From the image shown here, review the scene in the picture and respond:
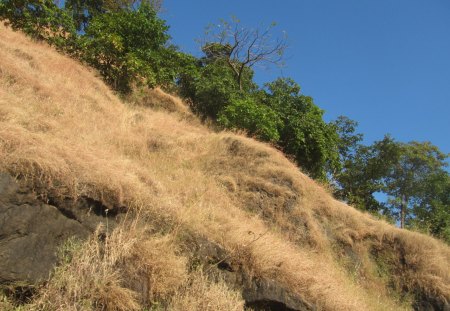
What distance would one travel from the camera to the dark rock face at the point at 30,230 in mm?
5316

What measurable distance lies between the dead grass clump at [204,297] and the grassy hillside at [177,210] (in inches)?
0.8

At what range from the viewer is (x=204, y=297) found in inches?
256

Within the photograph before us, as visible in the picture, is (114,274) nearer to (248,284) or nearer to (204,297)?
(204,297)

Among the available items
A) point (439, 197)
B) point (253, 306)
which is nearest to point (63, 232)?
point (253, 306)

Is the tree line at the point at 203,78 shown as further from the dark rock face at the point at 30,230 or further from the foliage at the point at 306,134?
the dark rock face at the point at 30,230

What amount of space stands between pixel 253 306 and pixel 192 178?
4.59 meters

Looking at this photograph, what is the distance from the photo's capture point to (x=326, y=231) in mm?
12625

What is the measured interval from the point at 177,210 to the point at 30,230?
2.52 m

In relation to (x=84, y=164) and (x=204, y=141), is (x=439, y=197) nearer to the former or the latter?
(x=204, y=141)

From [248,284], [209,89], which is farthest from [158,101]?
[248,284]

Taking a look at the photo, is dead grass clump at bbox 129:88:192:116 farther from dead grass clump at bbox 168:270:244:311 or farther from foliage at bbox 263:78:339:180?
dead grass clump at bbox 168:270:244:311

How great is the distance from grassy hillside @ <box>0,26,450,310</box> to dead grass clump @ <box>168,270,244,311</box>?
0.02m

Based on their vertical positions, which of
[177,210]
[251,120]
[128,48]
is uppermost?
[128,48]

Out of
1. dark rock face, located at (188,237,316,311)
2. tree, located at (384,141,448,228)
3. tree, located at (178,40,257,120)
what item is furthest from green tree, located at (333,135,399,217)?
dark rock face, located at (188,237,316,311)
